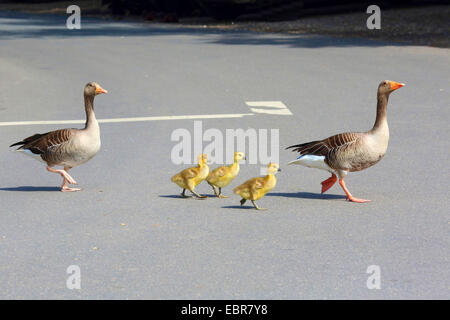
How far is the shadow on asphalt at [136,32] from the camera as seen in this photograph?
88.4 ft

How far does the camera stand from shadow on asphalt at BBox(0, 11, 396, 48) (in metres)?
26.9

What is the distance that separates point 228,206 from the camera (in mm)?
8594

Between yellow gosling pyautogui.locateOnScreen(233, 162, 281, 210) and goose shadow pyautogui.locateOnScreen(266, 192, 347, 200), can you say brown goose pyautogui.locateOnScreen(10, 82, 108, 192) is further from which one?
goose shadow pyautogui.locateOnScreen(266, 192, 347, 200)

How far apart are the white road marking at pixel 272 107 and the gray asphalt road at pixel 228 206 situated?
181 millimetres

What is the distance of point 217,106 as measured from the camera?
606 inches

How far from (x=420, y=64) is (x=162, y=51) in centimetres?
820

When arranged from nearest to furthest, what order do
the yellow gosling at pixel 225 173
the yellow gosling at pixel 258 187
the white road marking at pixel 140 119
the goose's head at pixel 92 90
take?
the yellow gosling at pixel 258 187
the yellow gosling at pixel 225 173
the goose's head at pixel 92 90
the white road marking at pixel 140 119

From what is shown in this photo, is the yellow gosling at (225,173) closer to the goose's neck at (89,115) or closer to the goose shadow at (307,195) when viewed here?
the goose shadow at (307,195)

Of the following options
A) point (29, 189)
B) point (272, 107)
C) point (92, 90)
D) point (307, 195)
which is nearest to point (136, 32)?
point (272, 107)

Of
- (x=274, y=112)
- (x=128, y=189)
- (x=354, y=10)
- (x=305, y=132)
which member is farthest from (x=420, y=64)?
(x=354, y=10)

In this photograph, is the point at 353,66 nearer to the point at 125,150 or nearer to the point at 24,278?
the point at 125,150

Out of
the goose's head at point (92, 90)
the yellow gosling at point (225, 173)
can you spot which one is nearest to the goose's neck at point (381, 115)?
the yellow gosling at point (225, 173)

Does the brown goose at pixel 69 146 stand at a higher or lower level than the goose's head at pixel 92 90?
lower

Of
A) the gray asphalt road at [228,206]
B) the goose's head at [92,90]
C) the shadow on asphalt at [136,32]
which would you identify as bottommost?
the gray asphalt road at [228,206]
